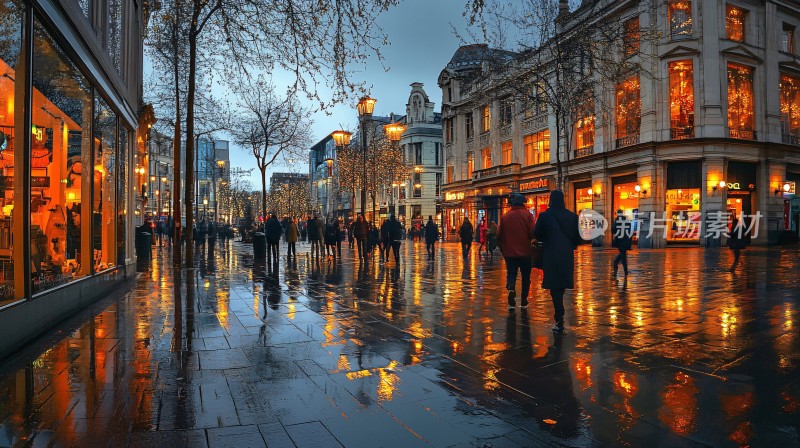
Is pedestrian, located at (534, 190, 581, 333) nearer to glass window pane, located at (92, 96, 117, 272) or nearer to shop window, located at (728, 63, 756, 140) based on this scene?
glass window pane, located at (92, 96, 117, 272)

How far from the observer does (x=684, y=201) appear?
28625 mm

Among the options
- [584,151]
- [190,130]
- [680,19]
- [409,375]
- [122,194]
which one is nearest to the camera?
[409,375]

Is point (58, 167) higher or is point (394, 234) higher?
point (58, 167)

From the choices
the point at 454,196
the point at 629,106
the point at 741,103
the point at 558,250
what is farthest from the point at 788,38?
the point at 558,250

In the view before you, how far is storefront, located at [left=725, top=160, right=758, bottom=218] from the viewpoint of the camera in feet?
93.4

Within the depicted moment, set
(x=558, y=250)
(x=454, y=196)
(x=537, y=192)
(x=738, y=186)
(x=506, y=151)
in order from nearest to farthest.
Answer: (x=558, y=250) < (x=738, y=186) < (x=537, y=192) < (x=506, y=151) < (x=454, y=196)

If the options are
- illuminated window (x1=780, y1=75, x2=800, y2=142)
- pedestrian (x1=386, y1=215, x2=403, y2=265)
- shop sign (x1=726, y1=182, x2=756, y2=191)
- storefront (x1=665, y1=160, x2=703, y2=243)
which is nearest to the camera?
pedestrian (x1=386, y1=215, x2=403, y2=265)

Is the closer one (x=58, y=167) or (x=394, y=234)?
(x=58, y=167)

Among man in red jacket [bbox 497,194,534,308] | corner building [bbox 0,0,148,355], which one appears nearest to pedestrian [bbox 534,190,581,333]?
man in red jacket [bbox 497,194,534,308]

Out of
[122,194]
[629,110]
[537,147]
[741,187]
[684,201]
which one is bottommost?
[122,194]

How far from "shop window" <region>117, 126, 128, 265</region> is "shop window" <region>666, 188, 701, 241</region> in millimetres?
26652

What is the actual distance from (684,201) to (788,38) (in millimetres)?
12860

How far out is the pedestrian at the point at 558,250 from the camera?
663 cm

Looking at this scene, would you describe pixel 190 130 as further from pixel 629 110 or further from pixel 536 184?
pixel 536 184
